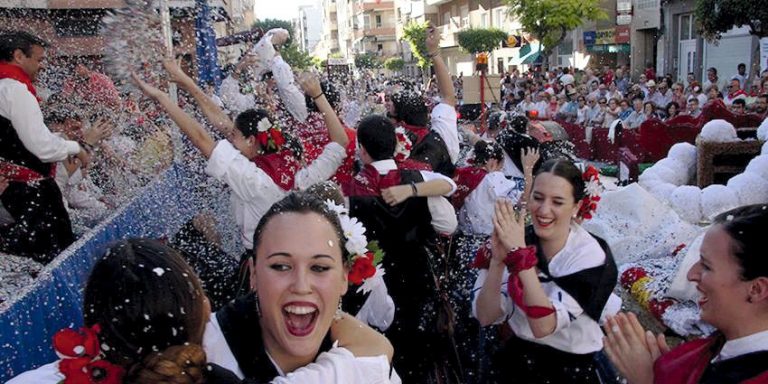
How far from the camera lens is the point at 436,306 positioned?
3.88 metres

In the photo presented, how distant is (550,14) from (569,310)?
23820mm

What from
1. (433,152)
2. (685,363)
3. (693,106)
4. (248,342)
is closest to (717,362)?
(685,363)

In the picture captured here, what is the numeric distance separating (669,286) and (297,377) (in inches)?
109

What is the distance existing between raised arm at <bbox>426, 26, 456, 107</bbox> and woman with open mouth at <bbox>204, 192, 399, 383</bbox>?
2838mm

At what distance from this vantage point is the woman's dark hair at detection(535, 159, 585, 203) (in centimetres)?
272

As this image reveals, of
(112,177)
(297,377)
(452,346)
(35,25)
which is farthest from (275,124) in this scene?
(35,25)

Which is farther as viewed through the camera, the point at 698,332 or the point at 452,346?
the point at 452,346

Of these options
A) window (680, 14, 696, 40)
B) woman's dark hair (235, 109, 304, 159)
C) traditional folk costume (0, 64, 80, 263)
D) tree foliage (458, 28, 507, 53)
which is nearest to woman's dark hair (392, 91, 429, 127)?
woman's dark hair (235, 109, 304, 159)

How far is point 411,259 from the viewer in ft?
12.0

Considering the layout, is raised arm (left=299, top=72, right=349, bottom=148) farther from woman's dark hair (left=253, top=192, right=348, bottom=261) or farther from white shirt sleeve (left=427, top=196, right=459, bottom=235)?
woman's dark hair (left=253, top=192, right=348, bottom=261)

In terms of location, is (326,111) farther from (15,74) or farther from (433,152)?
(15,74)

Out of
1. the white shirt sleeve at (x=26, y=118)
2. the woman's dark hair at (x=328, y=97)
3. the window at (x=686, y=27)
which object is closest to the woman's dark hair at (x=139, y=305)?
the white shirt sleeve at (x=26, y=118)

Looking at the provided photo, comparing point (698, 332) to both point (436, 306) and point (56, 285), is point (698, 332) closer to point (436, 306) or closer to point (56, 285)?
point (436, 306)

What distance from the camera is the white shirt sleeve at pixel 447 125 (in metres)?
4.60
